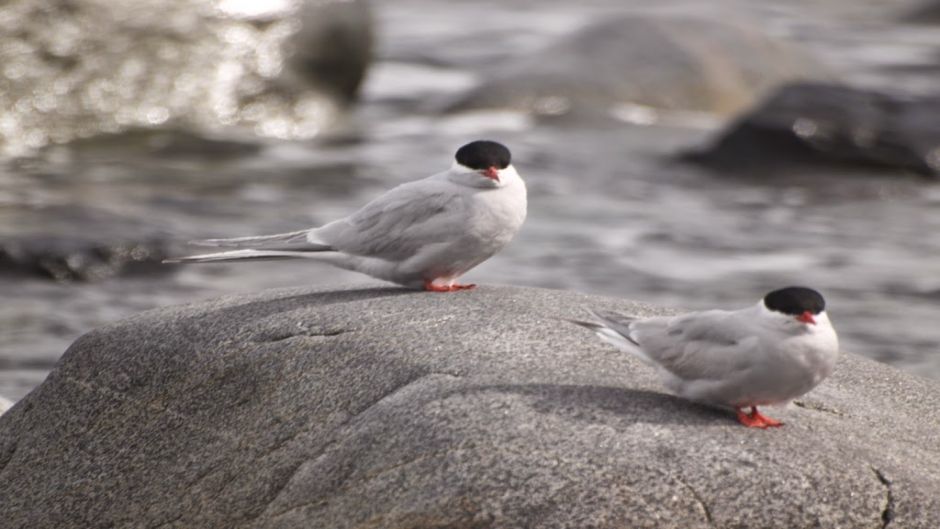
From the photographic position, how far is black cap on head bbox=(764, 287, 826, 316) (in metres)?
4.01

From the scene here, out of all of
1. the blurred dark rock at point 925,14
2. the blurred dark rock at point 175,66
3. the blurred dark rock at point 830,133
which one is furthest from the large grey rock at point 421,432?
the blurred dark rock at point 925,14

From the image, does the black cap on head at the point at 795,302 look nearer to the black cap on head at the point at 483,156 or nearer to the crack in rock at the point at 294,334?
the black cap on head at the point at 483,156

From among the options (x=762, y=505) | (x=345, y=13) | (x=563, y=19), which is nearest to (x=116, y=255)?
(x=345, y=13)

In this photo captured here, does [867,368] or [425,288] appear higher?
[425,288]

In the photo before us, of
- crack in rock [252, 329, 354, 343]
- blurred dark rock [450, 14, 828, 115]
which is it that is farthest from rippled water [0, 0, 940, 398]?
crack in rock [252, 329, 354, 343]

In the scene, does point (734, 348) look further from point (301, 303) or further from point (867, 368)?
point (301, 303)

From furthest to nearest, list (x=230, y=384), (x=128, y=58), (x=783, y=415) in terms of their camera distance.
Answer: (x=128, y=58) → (x=230, y=384) → (x=783, y=415)

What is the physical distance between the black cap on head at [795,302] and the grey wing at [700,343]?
0.31 feet

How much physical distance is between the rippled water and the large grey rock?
2741 mm

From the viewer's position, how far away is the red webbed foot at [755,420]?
4.20m

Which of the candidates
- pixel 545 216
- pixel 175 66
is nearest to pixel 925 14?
pixel 545 216

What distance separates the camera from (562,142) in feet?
46.9

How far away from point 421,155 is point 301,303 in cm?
862

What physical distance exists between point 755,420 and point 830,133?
371 inches
